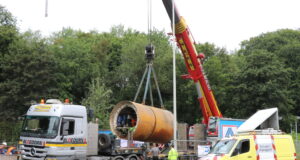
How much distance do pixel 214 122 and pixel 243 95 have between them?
17761 mm

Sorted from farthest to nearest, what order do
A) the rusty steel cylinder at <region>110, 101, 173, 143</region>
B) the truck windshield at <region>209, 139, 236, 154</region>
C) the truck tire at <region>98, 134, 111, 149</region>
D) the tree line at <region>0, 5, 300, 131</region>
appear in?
the tree line at <region>0, 5, 300, 131</region>, the rusty steel cylinder at <region>110, 101, 173, 143</region>, the truck tire at <region>98, 134, 111, 149</region>, the truck windshield at <region>209, 139, 236, 154</region>

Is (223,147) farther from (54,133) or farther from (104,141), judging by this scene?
(54,133)

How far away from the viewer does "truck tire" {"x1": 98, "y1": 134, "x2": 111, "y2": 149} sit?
56.5ft

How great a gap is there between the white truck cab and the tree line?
55.8 feet

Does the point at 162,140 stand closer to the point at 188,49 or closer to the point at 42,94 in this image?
the point at 188,49

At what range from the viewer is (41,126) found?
49.2ft

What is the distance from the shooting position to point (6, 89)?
3356 centimetres

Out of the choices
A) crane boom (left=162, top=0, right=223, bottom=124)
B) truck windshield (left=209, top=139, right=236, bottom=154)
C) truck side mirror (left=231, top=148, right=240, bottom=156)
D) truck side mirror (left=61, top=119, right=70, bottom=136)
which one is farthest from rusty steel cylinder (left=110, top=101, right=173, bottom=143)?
truck side mirror (left=231, top=148, right=240, bottom=156)

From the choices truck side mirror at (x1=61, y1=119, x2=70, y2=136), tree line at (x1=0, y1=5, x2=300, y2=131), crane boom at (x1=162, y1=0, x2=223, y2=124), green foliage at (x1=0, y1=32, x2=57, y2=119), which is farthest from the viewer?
tree line at (x1=0, y1=5, x2=300, y2=131)

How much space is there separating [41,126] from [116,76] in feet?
95.2

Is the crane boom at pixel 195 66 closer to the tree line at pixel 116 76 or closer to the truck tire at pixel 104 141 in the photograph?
the truck tire at pixel 104 141

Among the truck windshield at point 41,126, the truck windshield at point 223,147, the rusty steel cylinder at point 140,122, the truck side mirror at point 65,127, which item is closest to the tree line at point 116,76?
the rusty steel cylinder at point 140,122

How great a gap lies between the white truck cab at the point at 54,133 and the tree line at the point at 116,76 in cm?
1700

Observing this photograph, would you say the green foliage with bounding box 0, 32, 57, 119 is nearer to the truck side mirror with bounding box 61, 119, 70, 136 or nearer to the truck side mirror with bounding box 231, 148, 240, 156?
the truck side mirror with bounding box 61, 119, 70, 136
